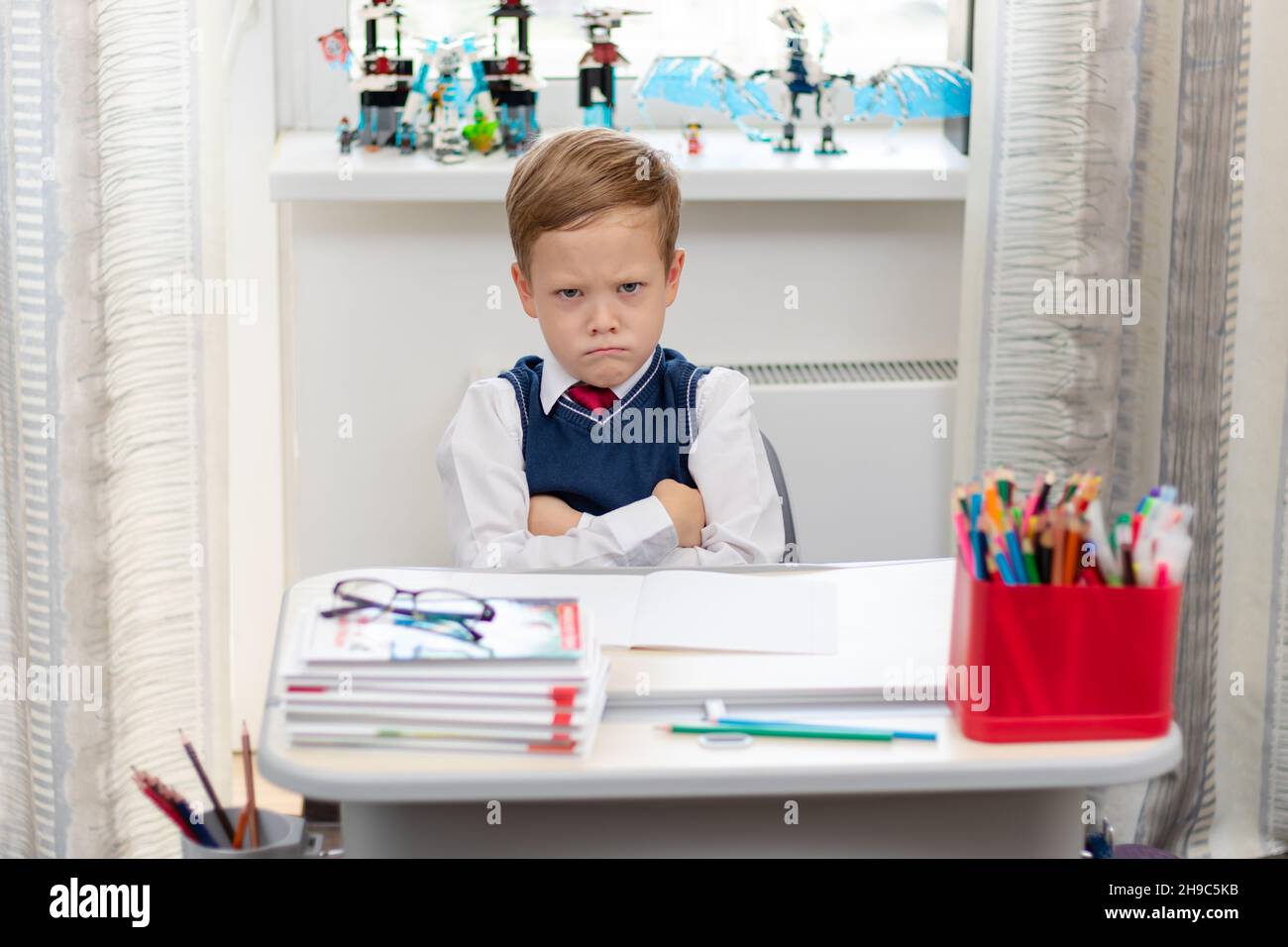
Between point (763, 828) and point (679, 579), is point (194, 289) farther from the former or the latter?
point (763, 828)

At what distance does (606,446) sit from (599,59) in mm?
736

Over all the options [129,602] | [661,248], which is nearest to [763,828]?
[661,248]

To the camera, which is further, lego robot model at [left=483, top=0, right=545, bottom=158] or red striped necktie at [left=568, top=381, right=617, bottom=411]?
lego robot model at [left=483, top=0, right=545, bottom=158]

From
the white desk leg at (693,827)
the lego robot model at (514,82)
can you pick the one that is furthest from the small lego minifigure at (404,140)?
the white desk leg at (693,827)

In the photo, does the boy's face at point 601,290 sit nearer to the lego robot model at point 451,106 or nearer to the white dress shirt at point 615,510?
the white dress shirt at point 615,510

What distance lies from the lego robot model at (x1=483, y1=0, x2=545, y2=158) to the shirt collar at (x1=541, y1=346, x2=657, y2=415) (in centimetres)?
62

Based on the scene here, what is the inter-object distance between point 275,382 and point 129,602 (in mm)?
503

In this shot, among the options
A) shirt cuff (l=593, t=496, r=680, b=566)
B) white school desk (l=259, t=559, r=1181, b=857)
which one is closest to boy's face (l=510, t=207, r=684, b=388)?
shirt cuff (l=593, t=496, r=680, b=566)

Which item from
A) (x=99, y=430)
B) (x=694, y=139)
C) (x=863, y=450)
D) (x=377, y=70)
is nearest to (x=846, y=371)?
(x=863, y=450)

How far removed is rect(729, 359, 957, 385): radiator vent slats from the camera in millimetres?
2299

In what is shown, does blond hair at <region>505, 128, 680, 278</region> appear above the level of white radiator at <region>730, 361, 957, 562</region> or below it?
above

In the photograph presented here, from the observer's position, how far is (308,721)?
96 cm

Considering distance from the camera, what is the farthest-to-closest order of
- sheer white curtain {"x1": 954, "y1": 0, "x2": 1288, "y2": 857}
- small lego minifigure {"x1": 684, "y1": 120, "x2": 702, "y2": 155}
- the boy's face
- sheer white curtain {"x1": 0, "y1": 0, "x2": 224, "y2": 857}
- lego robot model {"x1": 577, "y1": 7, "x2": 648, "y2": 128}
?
1. small lego minifigure {"x1": 684, "y1": 120, "x2": 702, "y2": 155}
2. lego robot model {"x1": 577, "y1": 7, "x2": 648, "y2": 128}
3. sheer white curtain {"x1": 954, "y1": 0, "x2": 1288, "y2": 857}
4. sheer white curtain {"x1": 0, "y1": 0, "x2": 224, "y2": 857}
5. the boy's face

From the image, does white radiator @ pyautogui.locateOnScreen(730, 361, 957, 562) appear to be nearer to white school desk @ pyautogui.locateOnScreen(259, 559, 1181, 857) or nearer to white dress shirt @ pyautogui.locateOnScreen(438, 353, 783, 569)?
white dress shirt @ pyautogui.locateOnScreen(438, 353, 783, 569)
